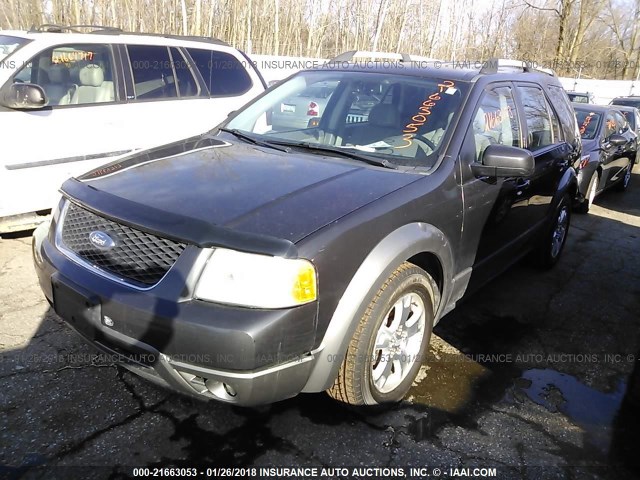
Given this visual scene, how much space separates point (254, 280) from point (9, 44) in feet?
14.2

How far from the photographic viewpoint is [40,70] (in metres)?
4.71

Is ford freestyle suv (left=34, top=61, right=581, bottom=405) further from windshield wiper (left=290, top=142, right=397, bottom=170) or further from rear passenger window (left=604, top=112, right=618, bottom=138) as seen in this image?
rear passenger window (left=604, top=112, right=618, bottom=138)

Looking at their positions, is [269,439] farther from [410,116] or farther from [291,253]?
[410,116]

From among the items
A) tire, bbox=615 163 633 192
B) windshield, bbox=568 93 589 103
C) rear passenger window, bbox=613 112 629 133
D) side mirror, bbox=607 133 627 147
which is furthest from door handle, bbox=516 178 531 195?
windshield, bbox=568 93 589 103

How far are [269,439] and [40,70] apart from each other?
4.14m

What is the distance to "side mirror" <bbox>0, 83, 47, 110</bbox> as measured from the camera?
4.22m

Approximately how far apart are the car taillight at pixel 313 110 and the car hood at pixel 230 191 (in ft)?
2.12

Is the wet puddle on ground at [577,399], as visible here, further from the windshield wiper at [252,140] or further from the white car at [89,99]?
the white car at [89,99]

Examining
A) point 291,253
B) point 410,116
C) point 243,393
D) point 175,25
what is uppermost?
point 175,25

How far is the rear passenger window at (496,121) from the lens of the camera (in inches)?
127

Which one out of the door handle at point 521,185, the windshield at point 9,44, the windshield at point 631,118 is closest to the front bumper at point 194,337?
the door handle at point 521,185

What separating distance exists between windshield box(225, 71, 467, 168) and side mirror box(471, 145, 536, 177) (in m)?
0.30

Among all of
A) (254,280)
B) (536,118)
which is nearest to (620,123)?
(536,118)

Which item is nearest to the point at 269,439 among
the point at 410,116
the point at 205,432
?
the point at 205,432
